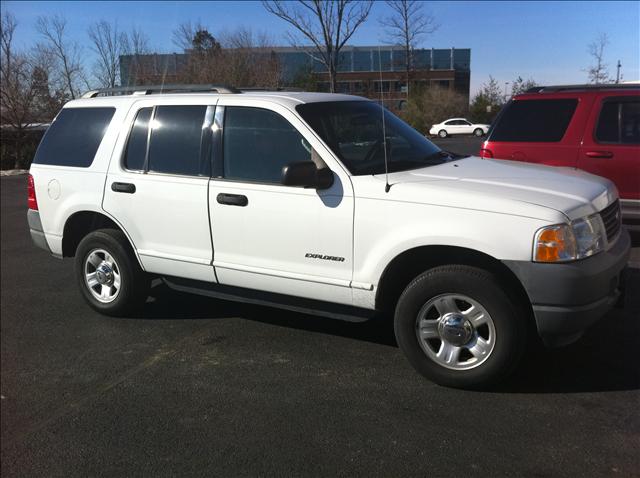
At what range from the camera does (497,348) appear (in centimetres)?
361

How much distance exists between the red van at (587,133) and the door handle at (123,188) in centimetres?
430

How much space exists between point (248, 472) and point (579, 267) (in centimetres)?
212

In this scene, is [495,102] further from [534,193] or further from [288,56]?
[534,193]

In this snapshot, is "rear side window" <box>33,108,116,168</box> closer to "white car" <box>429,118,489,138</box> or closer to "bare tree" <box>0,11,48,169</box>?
"bare tree" <box>0,11,48,169</box>

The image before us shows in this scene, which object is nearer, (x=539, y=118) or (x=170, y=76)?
(x=539, y=118)

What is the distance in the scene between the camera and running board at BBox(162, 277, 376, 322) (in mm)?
4172

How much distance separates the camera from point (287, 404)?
3650mm

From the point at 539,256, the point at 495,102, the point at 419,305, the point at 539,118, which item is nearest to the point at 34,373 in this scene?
the point at 419,305

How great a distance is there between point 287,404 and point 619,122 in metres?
5.20

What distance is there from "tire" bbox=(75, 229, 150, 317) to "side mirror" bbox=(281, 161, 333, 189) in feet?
6.29

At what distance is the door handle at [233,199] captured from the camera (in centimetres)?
438

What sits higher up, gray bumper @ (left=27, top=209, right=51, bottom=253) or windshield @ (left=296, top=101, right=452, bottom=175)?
windshield @ (left=296, top=101, right=452, bottom=175)

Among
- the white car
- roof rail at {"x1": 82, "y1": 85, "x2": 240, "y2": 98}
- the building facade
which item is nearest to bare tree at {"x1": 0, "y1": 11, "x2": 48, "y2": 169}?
the building facade

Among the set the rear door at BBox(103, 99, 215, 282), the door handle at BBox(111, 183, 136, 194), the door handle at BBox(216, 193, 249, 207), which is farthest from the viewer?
the door handle at BBox(111, 183, 136, 194)
